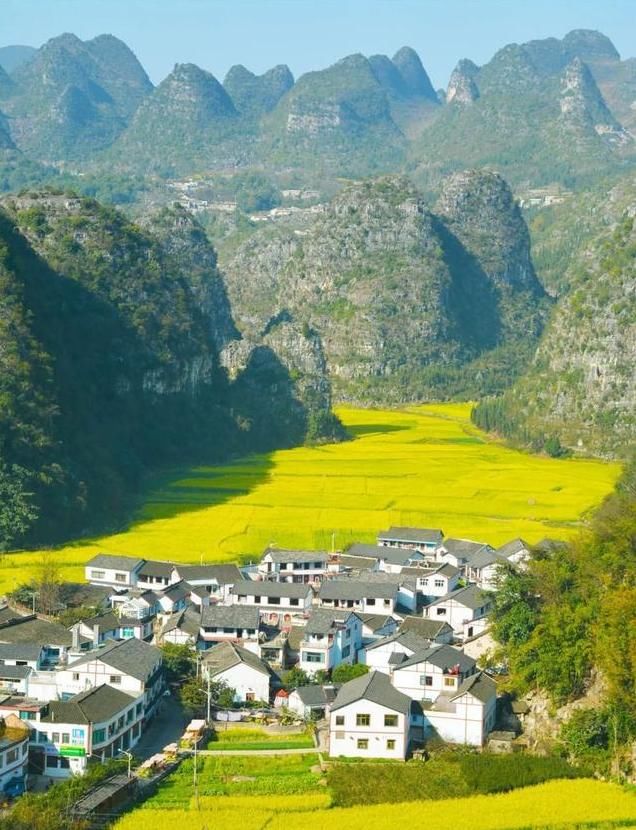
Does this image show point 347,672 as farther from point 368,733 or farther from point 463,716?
point 368,733

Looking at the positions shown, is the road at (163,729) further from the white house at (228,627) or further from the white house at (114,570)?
the white house at (114,570)

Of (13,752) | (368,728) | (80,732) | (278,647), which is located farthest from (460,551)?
(13,752)

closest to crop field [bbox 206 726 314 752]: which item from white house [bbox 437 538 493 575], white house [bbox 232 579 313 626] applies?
white house [bbox 232 579 313 626]

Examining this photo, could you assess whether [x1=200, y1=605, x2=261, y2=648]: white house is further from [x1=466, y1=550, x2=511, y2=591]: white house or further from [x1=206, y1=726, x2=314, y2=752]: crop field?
[x1=466, y1=550, x2=511, y2=591]: white house

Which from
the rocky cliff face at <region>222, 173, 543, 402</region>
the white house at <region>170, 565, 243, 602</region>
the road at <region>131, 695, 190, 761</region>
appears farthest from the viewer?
the rocky cliff face at <region>222, 173, 543, 402</region>

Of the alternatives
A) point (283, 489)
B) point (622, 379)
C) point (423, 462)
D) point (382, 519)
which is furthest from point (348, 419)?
point (382, 519)

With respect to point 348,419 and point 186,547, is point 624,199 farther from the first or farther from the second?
point 186,547
